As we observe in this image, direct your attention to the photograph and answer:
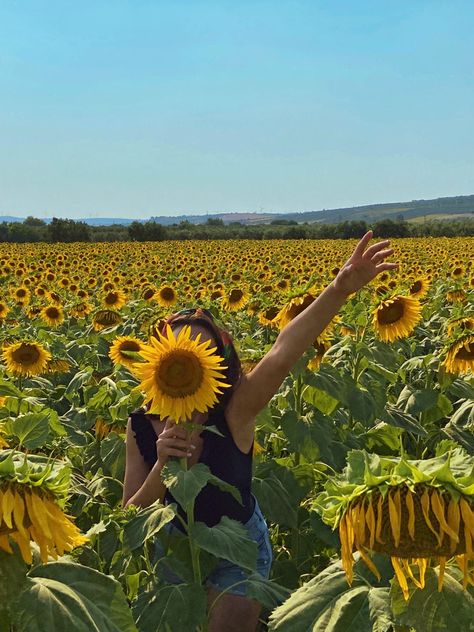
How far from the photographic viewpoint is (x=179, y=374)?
2613 mm

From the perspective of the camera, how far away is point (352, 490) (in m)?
1.34

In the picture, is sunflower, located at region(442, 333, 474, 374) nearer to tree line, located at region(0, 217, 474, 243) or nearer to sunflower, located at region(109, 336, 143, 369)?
sunflower, located at region(109, 336, 143, 369)

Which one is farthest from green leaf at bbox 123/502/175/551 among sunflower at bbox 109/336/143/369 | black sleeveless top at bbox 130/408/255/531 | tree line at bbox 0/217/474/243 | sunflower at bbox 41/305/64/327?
tree line at bbox 0/217/474/243

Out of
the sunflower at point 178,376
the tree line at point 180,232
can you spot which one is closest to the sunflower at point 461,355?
the sunflower at point 178,376

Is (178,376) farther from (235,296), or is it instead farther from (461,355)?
(235,296)

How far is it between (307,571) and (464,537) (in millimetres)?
3164

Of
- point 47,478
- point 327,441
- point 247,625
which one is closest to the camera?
point 47,478

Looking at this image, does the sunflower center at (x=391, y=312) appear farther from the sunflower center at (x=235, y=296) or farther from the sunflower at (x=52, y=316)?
the sunflower at (x=52, y=316)

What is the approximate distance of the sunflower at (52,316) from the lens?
10833 millimetres

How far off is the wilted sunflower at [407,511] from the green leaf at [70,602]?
1.59 feet

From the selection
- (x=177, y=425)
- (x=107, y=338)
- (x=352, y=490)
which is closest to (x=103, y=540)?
(x=177, y=425)

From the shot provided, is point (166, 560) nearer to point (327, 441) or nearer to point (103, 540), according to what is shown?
point (103, 540)

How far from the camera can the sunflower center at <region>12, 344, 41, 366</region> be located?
608cm

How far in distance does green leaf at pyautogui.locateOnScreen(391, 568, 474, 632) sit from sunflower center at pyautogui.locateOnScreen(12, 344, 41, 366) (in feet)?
16.9
